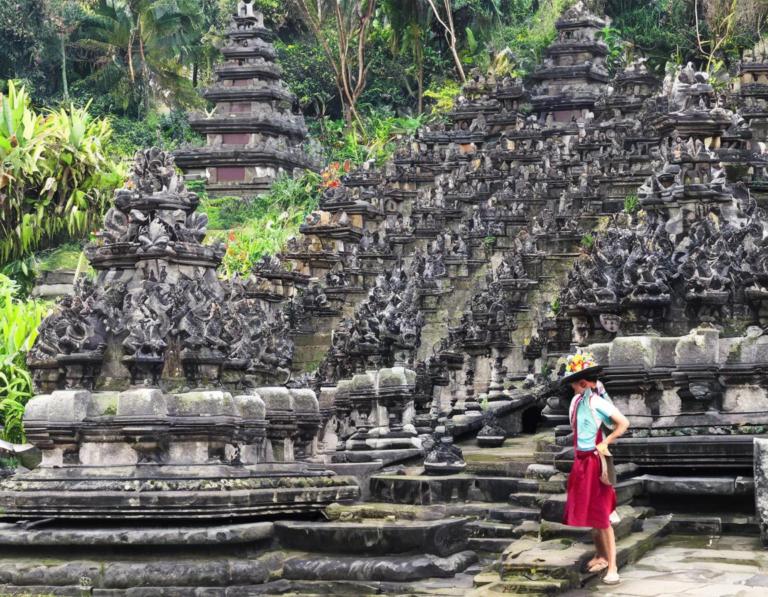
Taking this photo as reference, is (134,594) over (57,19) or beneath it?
beneath

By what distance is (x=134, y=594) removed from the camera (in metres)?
10.7

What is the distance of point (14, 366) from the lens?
1762 centimetres

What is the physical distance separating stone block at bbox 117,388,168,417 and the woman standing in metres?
3.22

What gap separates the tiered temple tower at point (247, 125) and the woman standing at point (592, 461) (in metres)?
29.9

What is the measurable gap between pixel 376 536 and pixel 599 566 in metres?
2.02

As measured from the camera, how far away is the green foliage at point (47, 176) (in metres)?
26.7

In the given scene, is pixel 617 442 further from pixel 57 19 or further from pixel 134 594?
pixel 57 19

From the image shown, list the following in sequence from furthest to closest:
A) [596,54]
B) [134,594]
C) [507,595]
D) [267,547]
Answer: [596,54], [267,547], [134,594], [507,595]

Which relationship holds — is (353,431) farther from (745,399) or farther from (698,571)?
(698,571)

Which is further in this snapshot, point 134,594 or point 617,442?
point 617,442

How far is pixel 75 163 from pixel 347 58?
20.2 metres

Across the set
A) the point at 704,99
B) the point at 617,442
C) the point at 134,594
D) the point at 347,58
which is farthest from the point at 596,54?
the point at 134,594

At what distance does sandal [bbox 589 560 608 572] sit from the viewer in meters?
9.81

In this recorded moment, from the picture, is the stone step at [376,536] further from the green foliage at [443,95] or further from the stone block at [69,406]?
the green foliage at [443,95]
